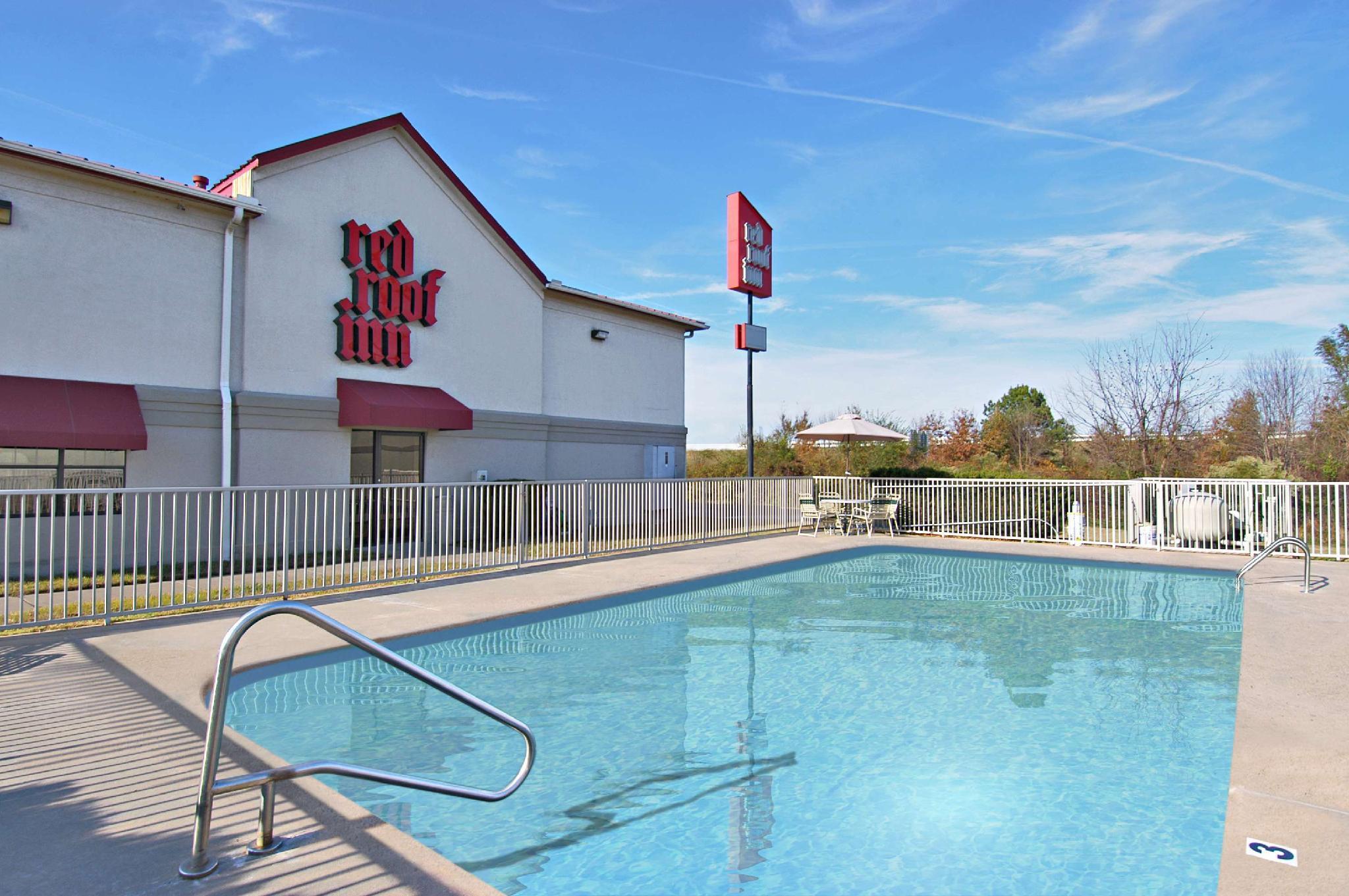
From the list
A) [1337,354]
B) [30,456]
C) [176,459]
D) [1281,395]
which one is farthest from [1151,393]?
[30,456]

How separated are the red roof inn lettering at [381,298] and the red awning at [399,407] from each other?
1.77 feet

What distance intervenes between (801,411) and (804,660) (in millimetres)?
28604

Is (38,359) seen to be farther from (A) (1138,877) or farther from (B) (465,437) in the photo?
(A) (1138,877)

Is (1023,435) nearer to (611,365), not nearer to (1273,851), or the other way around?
(611,365)

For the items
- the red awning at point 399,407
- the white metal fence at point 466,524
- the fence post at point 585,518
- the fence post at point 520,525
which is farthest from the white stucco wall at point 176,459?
the fence post at point 585,518

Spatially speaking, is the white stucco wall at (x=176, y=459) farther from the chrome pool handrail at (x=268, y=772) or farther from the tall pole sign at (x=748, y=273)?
the tall pole sign at (x=748, y=273)

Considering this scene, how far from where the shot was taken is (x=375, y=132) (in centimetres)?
1462

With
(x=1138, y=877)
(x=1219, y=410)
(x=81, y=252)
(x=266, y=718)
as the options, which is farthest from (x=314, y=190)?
(x=1219, y=410)

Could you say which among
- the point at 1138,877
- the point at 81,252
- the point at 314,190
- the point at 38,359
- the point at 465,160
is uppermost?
the point at 465,160

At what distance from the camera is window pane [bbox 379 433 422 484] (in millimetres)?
15055

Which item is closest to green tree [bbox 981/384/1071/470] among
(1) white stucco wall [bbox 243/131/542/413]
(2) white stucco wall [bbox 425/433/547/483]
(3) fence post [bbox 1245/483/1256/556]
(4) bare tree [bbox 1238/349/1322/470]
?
(4) bare tree [bbox 1238/349/1322/470]

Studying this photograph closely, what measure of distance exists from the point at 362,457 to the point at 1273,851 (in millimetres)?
14625

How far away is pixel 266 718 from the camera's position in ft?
17.5

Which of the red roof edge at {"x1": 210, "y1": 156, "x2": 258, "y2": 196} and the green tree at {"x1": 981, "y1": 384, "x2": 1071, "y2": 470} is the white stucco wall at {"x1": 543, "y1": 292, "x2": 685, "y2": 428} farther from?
the green tree at {"x1": 981, "y1": 384, "x2": 1071, "y2": 470}
